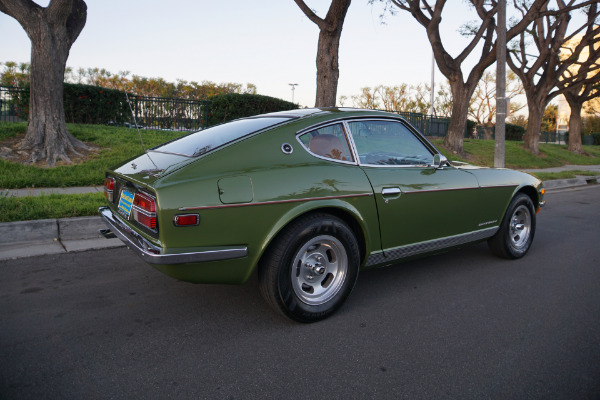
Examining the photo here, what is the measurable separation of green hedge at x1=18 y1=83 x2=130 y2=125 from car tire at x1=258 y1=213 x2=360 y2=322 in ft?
38.1

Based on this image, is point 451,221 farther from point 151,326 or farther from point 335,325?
point 151,326

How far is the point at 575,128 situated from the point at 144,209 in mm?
29663

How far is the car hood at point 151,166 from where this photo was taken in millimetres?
2854

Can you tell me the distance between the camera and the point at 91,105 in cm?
1280

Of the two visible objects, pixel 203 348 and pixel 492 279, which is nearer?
pixel 203 348

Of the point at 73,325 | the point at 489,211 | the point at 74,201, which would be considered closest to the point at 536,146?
the point at 489,211

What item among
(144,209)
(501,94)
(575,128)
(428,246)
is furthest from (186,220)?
(575,128)

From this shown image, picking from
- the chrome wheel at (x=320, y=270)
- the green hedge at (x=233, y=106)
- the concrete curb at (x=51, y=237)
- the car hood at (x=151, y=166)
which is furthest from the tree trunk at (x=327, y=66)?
the chrome wheel at (x=320, y=270)

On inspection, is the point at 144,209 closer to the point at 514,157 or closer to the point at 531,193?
the point at 531,193

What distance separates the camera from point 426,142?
3943 millimetres

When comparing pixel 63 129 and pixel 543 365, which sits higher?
pixel 63 129

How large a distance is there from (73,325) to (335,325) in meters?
1.78

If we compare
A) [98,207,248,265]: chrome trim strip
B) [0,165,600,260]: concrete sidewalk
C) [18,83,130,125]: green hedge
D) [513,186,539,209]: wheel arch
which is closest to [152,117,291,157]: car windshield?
[98,207,248,265]: chrome trim strip

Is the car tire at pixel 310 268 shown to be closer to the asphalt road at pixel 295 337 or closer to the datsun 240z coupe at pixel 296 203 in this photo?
the datsun 240z coupe at pixel 296 203
